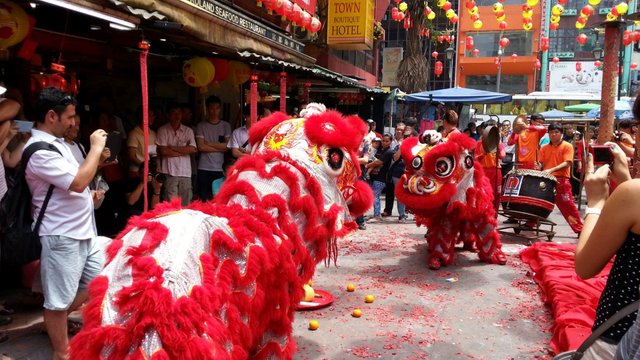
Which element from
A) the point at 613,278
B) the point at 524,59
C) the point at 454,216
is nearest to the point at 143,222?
the point at 613,278

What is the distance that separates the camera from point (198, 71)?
6398mm

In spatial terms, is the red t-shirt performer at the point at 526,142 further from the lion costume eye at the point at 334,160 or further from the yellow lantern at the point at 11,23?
the yellow lantern at the point at 11,23

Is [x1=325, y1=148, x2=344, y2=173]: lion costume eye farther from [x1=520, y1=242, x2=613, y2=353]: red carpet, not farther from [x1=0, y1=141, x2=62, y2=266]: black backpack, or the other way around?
[x1=520, y1=242, x2=613, y2=353]: red carpet

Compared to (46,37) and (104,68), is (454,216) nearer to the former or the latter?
(46,37)

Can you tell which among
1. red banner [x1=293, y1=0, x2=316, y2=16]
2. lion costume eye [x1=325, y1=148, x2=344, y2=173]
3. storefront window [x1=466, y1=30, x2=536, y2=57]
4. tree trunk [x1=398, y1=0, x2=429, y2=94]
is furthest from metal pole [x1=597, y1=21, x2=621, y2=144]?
storefront window [x1=466, y1=30, x2=536, y2=57]

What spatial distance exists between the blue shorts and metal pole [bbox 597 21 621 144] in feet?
17.4

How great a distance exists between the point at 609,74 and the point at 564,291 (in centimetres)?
260

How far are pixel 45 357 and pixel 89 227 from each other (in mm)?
1059

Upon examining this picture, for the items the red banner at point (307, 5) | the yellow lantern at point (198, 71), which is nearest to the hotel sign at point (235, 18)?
the yellow lantern at point (198, 71)

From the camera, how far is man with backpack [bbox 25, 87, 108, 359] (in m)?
2.85

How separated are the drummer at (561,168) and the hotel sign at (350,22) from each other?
5.69 metres

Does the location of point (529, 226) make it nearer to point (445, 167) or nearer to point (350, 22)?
point (445, 167)

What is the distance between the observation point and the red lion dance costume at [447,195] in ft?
17.6

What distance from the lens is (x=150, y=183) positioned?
5770 mm
